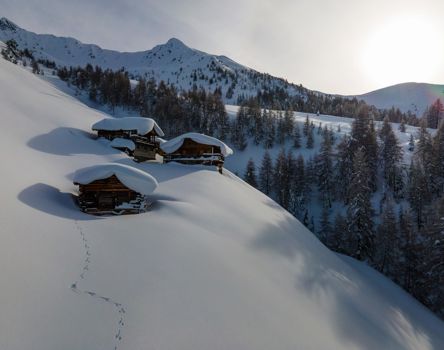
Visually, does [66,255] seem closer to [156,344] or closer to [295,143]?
[156,344]

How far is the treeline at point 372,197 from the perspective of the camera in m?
39.4

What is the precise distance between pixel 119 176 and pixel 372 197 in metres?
58.5

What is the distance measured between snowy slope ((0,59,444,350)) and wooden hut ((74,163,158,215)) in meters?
1.12

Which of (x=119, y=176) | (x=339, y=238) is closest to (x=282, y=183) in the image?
(x=339, y=238)

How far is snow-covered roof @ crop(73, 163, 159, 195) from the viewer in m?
18.9

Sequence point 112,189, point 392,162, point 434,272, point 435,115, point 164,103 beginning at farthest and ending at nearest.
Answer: point 435,115 < point 164,103 < point 392,162 < point 434,272 < point 112,189

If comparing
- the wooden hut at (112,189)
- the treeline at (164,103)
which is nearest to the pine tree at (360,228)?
the wooden hut at (112,189)

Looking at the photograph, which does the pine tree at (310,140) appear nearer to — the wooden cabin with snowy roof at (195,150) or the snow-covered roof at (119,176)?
the wooden cabin with snowy roof at (195,150)

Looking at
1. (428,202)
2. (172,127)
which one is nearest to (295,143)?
(172,127)

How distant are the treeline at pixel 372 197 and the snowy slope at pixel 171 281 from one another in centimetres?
1525

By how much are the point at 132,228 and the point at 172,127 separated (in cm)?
8740

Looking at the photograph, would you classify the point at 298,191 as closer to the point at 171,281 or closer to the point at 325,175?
the point at 325,175

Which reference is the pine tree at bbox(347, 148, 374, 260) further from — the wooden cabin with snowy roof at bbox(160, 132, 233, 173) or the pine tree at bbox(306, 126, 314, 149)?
the pine tree at bbox(306, 126, 314, 149)

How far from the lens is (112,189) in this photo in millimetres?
19891
